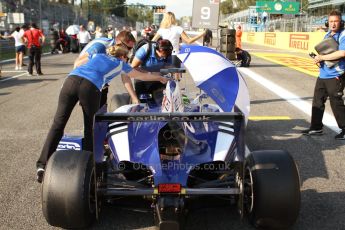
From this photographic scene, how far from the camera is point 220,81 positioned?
398cm

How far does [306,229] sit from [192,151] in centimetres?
113

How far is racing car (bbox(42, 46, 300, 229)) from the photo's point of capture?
3336 mm

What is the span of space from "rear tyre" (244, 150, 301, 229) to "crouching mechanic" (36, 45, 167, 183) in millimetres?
1818

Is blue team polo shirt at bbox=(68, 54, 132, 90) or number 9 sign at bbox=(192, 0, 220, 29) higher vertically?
number 9 sign at bbox=(192, 0, 220, 29)

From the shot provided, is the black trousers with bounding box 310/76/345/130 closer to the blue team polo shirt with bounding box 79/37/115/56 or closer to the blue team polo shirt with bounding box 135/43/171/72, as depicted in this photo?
the blue team polo shirt with bounding box 135/43/171/72

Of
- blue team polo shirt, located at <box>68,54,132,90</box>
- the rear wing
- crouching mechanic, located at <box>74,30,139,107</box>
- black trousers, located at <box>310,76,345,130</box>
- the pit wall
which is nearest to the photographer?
the rear wing

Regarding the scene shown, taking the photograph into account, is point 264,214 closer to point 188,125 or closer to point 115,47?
point 188,125

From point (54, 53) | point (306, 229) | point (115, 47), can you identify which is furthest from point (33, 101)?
point (54, 53)

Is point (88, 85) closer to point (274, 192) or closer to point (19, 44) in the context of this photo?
point (274, 192)

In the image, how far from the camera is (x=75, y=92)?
4.65 meters

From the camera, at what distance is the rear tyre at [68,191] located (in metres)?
3.34

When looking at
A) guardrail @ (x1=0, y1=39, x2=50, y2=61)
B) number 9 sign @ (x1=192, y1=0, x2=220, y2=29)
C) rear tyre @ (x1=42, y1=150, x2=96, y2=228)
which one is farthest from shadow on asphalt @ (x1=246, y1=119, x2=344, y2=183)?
guardrail @ (x1=0, y1=39, x2=50, y2=61)

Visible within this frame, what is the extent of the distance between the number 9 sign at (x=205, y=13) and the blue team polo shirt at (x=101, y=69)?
10.3 m

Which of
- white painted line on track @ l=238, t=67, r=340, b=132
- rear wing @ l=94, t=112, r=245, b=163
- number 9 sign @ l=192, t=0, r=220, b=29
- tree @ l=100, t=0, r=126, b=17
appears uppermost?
tree @ l=100, t=0, r=126, b=17
